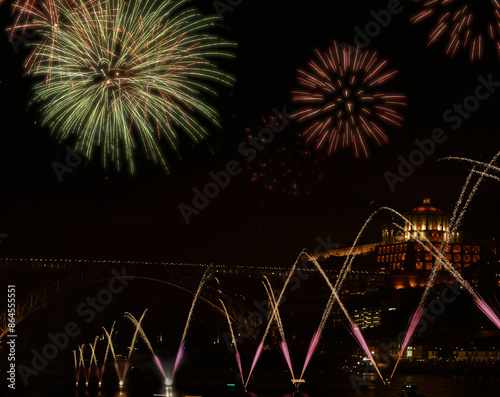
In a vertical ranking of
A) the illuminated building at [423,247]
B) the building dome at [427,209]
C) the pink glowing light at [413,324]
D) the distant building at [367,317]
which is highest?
the building dome at [427,209]

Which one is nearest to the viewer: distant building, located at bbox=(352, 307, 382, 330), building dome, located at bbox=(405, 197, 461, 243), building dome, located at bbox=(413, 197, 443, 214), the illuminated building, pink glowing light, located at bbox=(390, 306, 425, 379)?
pink glowing light, located at bbox=(390, 306, 425, 379)

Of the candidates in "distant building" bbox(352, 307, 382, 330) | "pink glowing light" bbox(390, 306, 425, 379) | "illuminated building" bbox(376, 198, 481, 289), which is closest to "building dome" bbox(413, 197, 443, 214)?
"illuminated building" bbox(376, 198, 481, 289)

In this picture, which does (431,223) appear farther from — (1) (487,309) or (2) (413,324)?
(2) (413,324)

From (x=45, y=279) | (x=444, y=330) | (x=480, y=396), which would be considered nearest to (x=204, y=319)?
(x=444, y=330)

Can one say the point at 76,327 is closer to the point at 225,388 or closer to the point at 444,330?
the point at 444,330

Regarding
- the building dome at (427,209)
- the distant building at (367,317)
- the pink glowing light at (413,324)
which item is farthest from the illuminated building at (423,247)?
the pink glowing light at (413,324)

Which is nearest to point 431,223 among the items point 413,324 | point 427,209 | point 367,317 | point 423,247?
point 427,209

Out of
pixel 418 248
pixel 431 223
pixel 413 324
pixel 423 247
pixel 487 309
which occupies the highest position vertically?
pixel 431 223

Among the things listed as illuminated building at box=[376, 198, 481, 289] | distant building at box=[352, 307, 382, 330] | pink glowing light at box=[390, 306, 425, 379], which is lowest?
pink glowing light at box=[390, 306, 425, 379]

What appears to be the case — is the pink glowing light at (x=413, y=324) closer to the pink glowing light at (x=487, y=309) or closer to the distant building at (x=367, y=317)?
the pink glowing light at (x=487, y=309)

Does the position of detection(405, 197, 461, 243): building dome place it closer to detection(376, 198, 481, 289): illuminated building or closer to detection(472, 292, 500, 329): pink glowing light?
detection(376, 198, 481, 289): illuminated building

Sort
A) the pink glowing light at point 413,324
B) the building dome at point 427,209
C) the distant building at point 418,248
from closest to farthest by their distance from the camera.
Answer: the pink glowing light at point 413,324 < the distant building at point 418,248 < the building dome at point 427,209

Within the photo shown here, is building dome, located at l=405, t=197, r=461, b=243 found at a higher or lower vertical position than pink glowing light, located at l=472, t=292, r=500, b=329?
higher
